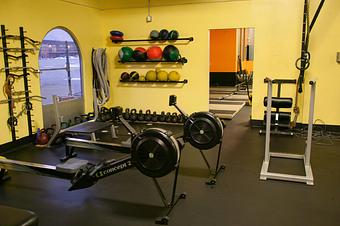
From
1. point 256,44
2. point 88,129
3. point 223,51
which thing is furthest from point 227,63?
point 88,129

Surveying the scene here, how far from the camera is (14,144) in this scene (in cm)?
481

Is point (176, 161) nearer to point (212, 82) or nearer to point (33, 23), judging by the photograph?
point (33, 23)

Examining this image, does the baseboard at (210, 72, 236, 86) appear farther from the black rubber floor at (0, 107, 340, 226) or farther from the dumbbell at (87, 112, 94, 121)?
the black rubber floor at (0, 107, 340, 226)

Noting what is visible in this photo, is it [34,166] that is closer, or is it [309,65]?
[34,166]

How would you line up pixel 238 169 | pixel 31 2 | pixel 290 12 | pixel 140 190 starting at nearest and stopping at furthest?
pixel 140 190, pixel 238 169, pixel 31 2, pixel 290 12

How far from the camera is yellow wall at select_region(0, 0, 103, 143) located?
4645 millimetres

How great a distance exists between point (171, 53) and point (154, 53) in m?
0.38

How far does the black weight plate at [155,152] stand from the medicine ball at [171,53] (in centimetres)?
370

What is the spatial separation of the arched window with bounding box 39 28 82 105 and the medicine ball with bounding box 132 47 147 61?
1.11 m

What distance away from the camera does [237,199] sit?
3002mm

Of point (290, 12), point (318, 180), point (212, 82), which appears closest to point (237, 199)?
point (318, 180)

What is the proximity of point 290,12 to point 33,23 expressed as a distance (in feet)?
14.1

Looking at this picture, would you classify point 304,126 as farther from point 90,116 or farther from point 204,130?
point 90,116

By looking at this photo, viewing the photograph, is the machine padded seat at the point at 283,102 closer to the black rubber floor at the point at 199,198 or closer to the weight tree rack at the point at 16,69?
the black rubber floor at the point at 199,198
